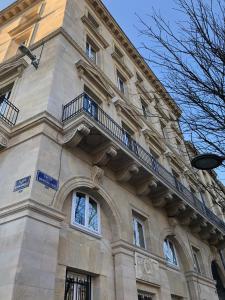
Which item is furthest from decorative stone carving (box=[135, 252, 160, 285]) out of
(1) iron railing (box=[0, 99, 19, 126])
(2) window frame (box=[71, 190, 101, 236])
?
(1) iron railing (box=[0, 99, 19, 126])

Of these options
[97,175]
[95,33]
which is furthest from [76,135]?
[95,33]

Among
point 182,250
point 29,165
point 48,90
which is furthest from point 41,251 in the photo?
point 182,250

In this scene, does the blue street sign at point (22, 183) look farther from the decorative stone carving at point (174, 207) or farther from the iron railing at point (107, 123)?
the decorative stone carving at point (174, 207)

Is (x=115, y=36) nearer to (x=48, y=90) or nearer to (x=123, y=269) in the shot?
(x=48, y=90)

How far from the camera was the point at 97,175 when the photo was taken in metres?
9.75

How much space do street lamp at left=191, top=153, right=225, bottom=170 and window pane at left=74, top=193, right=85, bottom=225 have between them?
4.51 metres

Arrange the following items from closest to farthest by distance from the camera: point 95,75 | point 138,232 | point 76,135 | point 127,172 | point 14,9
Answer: point 76,135
point 127,172
point 138,232
point 95,75
point 14,9

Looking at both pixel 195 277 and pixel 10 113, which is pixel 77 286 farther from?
pixel 195 277

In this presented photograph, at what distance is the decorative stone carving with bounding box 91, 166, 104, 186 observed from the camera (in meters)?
9.62

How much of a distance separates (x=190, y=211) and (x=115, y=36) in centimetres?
1373

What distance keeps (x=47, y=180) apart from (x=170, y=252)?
26.1 feet

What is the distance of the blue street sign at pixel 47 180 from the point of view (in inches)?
293

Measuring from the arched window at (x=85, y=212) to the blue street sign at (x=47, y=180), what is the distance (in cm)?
112

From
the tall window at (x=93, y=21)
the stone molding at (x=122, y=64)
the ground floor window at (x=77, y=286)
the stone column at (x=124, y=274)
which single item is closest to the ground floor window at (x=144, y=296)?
the stone column at (x=124, y=274)
